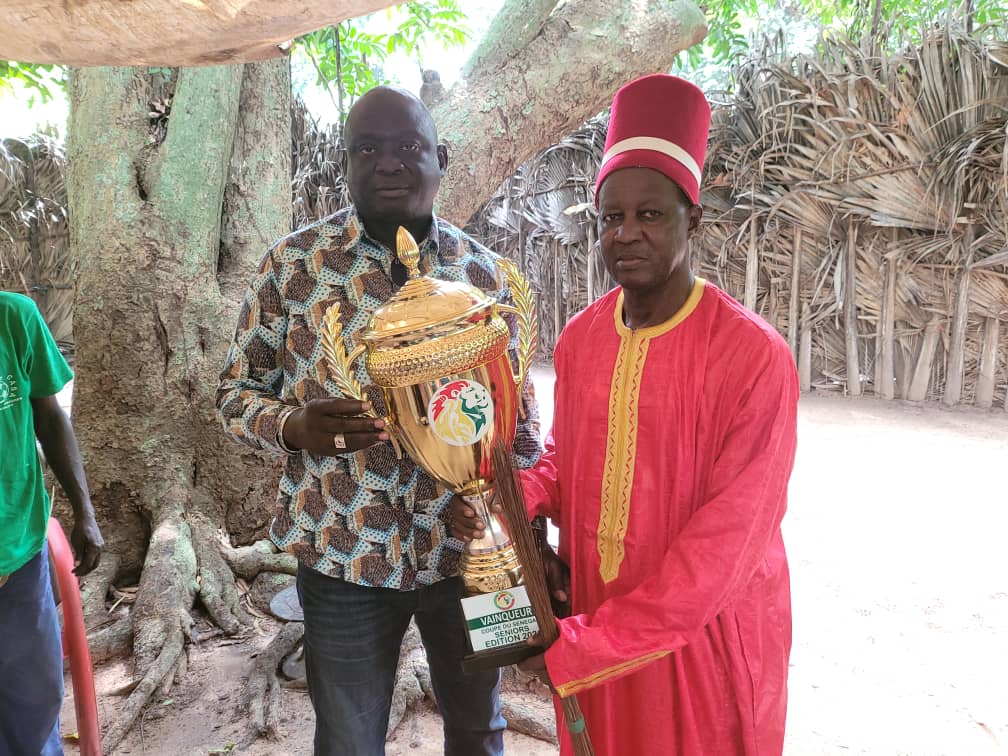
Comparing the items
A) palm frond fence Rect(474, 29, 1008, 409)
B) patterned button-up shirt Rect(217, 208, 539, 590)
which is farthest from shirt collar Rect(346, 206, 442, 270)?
palm frond fence Rect(474, 29, 1008, 409)

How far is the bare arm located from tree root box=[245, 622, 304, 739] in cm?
84

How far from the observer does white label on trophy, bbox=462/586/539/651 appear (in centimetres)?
127

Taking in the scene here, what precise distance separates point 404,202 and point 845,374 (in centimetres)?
722

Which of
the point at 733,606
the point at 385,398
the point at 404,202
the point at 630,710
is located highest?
the point at 404,202

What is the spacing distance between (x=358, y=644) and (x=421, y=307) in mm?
832

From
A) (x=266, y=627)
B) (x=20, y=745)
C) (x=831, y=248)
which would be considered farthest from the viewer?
(x=831, y=248)

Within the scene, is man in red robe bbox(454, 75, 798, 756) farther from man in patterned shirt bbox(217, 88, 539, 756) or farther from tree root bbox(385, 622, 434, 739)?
tree root bbox(385, 622, 434, 739)

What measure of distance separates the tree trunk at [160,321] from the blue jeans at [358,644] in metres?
1.75

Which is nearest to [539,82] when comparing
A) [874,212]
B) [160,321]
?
[160,321]

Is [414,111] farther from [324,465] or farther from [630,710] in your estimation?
[630,710]

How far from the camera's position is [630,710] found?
4.75 ft

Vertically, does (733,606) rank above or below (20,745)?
above

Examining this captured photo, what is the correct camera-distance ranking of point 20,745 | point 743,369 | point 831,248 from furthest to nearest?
point 831,248 → point 20,745 → point 743,369

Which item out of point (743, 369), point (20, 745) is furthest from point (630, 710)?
point (20, 745)
